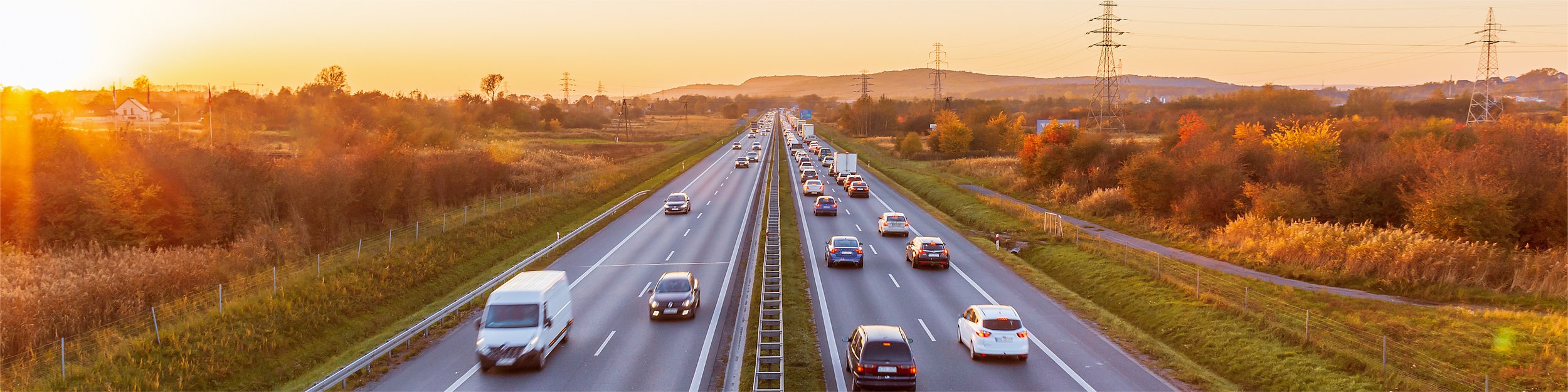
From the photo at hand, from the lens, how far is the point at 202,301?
73.5 feet

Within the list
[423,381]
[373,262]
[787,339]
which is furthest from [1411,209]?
[373,262]

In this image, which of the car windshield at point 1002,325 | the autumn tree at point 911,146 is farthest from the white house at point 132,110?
the car windshield at point 1002,325

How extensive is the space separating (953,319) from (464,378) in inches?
544

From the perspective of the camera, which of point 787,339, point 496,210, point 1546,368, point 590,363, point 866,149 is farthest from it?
point 866,149

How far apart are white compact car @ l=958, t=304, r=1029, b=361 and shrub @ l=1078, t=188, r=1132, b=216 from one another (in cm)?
3245

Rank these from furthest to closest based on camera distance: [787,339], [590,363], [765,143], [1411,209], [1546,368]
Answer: [765,143] < [1411,209] < [787,339] < [590,363] < [1546,368]

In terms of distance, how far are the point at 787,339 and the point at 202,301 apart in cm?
1626

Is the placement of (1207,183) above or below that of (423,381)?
above

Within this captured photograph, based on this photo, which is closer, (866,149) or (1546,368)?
(1546,368)

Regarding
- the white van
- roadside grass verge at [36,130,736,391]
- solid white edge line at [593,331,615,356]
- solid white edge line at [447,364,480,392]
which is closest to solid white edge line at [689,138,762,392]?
solid white edge line at [593,331,615,356]

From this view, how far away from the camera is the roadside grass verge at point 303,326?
17.5 m

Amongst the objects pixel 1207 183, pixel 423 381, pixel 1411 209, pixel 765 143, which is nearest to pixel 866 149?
pixel 765 143

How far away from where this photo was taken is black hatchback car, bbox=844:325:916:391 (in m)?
17.1

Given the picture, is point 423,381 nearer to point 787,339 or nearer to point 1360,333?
point 787,339
